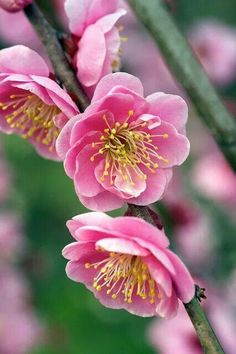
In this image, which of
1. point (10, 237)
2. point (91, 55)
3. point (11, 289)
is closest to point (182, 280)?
point (91, 55)

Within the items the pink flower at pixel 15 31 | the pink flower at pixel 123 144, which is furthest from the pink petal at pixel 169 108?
the pink flower at pixel 15 31

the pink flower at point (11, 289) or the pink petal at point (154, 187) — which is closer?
the pink petal at point (154, 187)

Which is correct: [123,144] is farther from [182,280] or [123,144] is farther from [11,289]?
[11,289]

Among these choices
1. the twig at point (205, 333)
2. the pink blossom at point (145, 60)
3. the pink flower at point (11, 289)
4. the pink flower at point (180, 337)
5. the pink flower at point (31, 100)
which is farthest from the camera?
the pink blossom at point (145, 60)

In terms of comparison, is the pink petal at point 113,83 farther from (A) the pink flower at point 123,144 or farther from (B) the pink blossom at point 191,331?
(B) the pink blossom at point 191,331

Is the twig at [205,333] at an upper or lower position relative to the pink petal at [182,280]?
lower

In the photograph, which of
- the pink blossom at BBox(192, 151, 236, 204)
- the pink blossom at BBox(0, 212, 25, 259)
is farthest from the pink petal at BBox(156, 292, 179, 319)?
the pink blossom at BBox(0, 212, 25, 259)

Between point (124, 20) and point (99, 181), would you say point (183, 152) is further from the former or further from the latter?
point (124, 20)

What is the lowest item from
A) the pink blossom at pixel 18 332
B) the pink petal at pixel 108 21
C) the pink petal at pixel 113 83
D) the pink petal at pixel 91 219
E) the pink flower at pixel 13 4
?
the pink blossom at pixel 18 332
